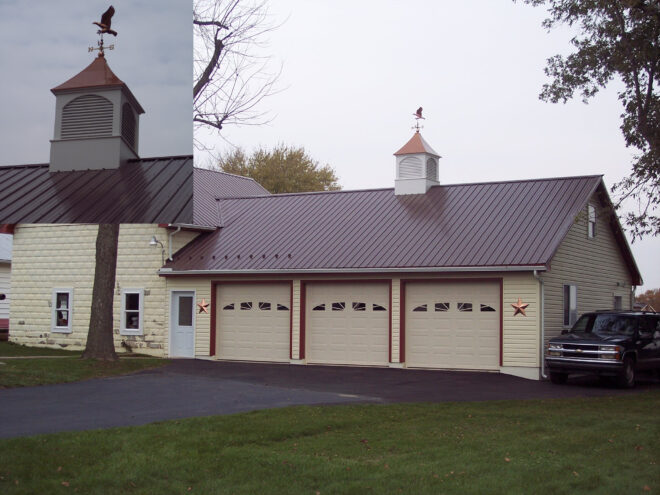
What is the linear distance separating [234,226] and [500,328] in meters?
9.50

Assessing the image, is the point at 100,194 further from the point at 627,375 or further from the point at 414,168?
the point at 414,168

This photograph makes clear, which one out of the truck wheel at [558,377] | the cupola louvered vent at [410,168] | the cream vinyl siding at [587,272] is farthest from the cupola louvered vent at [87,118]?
the cupola louvered vent at [410,168]

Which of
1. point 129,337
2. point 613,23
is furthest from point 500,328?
point 129,337

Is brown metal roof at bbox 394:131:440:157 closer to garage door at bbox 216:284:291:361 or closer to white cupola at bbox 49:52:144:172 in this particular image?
garage door at bbox 216:284:291:361

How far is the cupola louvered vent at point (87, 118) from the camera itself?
1.91 meters

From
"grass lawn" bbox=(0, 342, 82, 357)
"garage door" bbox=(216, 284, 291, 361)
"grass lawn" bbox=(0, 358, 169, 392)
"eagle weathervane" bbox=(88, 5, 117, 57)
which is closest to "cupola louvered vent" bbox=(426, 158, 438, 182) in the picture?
"garage door" bbox=(216, 284, 291, 361)

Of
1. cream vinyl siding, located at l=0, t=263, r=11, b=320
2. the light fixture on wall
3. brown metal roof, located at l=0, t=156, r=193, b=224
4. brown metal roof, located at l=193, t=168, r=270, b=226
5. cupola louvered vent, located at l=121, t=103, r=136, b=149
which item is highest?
brown metal roof, located at l=193, t=168, r=270, b=226

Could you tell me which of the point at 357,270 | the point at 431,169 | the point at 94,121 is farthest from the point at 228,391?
the point at 431,169

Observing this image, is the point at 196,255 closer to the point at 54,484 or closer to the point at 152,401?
the point at 152,401

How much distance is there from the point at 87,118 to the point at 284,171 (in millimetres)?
52125

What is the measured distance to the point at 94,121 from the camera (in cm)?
195

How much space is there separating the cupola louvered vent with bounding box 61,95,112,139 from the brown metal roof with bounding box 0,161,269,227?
0.12 metres

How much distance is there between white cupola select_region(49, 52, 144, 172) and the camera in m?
1.89

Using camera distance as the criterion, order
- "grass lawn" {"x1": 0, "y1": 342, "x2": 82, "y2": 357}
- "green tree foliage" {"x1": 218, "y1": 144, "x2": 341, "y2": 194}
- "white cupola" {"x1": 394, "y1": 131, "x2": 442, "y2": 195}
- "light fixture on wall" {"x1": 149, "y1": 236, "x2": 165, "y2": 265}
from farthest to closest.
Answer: "green tree foliage" {"x1": 218, "y1": 144, "x2": 341, "y2": 194} < "white cupola" {"x1": 394, "y1": 131, "x2": 442, "y2": 195} < "light fixture on wall" {"x1": 149, "y1": 236, "x2": 165, "y2": 265} < "grass lawn" {"x1": 0, "y1": 342, "x2": 82, "y2": 357}
